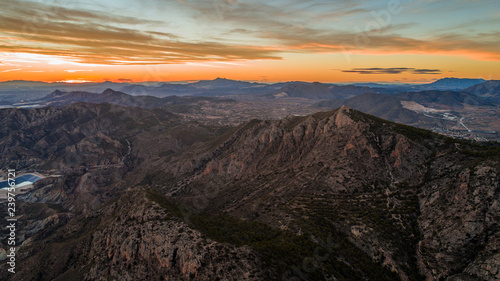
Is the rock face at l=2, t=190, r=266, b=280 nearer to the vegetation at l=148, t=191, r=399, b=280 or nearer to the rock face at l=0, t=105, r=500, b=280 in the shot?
the rock face at l=0, t=105, r=500, b=280

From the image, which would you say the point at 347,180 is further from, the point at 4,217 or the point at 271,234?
the point at 4,217

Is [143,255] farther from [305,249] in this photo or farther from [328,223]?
[328,223]

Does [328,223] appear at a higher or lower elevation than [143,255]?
higher

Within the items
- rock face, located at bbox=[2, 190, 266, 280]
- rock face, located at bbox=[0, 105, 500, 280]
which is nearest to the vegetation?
A: rock face, located at bbox=[0, 105, 500, 280]

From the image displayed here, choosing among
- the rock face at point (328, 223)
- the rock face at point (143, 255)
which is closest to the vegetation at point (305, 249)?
the rock face at point (328, 223)

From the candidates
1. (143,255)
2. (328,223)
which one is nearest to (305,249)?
(328,223)

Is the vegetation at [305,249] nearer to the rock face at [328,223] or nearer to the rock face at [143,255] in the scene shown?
the rock face at [328,223]

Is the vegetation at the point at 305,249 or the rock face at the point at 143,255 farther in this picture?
the vegetation at the point at 305,249

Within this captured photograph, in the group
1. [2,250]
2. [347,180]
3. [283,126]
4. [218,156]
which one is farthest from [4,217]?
[347,180]
